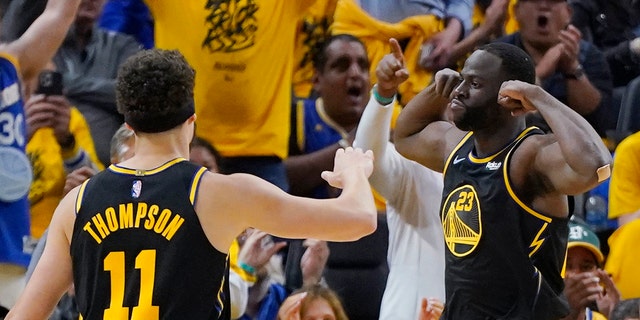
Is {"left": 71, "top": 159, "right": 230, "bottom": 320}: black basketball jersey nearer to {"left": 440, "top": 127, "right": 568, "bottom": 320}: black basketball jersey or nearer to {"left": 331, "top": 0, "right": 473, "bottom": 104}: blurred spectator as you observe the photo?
{"left": 440, "top": 127, "right": 568, "bottom": 320}: black basketball jersey

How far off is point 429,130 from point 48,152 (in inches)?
87.0

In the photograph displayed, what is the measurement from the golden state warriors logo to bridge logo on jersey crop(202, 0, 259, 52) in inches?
103

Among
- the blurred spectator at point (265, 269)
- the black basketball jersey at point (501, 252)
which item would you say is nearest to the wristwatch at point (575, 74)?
the blurred spectator at point (265, 269)

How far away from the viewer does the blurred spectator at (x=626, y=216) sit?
7289 mm

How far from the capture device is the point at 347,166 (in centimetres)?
397

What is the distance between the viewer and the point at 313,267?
6535mm

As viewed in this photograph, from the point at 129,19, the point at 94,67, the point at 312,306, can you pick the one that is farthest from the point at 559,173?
the point at 129,19

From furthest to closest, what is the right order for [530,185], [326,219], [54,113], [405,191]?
[54,113] < [405,191] < [530,185] < [326,219]

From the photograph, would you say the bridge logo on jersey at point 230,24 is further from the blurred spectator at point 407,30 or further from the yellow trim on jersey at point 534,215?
the yellow trim on jersey at point 534,215

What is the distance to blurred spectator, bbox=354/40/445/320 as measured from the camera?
19.6 feet

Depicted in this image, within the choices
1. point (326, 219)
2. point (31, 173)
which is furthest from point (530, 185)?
point (31, 173)

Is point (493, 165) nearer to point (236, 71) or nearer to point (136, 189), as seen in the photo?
point (136, 189)

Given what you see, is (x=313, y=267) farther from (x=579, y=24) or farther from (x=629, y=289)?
(x=579, y=24)

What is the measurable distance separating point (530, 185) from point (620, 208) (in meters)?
2.94
